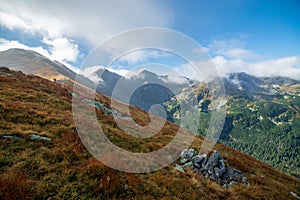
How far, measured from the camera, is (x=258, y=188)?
12.0 m

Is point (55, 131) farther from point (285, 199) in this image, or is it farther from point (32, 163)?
point (285, 199)

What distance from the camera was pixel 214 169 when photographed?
12.7 metres

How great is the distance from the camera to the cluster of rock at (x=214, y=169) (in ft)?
40.1

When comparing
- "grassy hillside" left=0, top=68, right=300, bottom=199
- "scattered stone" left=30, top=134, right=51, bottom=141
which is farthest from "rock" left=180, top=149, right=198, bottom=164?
"scattered stone" left=30, top=134, right=51, bottom=141

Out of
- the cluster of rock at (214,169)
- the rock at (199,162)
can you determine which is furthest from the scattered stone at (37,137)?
the rock at (199,162)

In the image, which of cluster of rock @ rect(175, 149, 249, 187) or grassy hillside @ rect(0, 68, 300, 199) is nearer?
grassy hillside @ rect(0, 68, 300, 199)

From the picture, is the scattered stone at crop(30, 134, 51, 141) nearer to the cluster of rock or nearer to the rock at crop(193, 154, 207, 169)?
the cluster of rock

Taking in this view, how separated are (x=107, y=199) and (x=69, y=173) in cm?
211

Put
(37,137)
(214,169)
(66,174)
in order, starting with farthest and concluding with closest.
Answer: (214,169), (37,137), (66,174)

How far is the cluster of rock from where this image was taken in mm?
12211

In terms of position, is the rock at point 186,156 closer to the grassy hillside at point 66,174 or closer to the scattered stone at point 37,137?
the grassy hillside at point 66,174

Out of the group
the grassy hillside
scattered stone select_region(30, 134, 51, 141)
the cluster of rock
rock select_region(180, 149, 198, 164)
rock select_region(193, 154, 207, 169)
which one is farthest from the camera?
rock select_region(180, 149, 198, 164)

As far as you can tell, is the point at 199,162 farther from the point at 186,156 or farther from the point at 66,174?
the point at 66,174

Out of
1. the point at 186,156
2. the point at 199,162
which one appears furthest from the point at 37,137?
the point at 199,162
